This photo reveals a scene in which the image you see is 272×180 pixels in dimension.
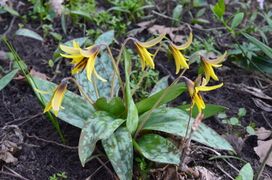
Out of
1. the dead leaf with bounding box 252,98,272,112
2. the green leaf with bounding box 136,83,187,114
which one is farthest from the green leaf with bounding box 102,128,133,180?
the dead leaf with bounding box 252,98,272,112

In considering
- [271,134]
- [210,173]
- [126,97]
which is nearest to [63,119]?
[126,97]

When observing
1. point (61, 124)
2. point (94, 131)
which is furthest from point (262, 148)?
point (61, 124)

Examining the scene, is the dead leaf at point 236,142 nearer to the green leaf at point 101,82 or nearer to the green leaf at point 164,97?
the green leaf at point 164,97

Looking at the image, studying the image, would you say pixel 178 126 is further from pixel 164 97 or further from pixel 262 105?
pixel 262 105

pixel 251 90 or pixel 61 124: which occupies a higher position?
pixel 61 124

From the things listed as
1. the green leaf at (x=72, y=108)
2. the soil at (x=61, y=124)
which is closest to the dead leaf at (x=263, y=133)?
the soil at (x=61, y=124)

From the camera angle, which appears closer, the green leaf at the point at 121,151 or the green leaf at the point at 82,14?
the green leaf at the point at 121,151
